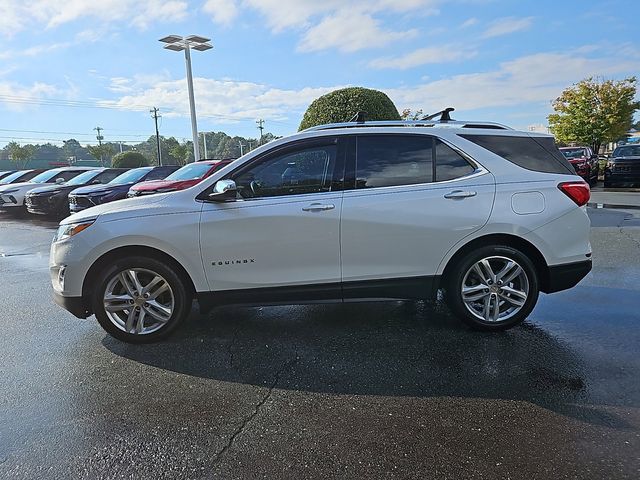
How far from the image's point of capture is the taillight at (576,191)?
Answer: 396 cm

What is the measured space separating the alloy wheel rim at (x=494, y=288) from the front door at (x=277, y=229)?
3.98ft

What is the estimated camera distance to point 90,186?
13008mm

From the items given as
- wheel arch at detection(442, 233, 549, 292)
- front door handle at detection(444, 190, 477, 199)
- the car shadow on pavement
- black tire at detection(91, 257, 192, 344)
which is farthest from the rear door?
black tire at detection(91, 257, 192, 344)

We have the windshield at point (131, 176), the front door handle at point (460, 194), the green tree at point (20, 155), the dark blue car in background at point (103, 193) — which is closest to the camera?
the front door handle at point (460, 194)

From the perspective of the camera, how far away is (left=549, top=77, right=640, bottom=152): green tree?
24.8 m

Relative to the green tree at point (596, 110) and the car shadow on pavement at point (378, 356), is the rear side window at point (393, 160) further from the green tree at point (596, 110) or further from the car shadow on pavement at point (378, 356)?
the green tree at point (596, 110)

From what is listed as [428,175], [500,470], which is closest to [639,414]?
[500,470]

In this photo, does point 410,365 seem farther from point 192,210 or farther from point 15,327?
point 15,327

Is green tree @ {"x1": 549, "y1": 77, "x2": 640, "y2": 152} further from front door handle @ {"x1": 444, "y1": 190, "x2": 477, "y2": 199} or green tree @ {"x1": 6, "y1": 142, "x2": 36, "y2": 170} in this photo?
green tree @ {"x1": 6, "y1": 142, "x2": 36, "y2": 170}

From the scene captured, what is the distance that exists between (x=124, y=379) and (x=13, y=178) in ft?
63.6

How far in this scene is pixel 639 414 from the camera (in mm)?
2779

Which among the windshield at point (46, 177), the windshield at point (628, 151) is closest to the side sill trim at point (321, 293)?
the windshield at point (46, 177)

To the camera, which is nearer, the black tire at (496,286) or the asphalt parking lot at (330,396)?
the asphalt parking lot at (330,396)

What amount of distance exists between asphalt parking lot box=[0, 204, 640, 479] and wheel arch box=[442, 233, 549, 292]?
1.89 ft
